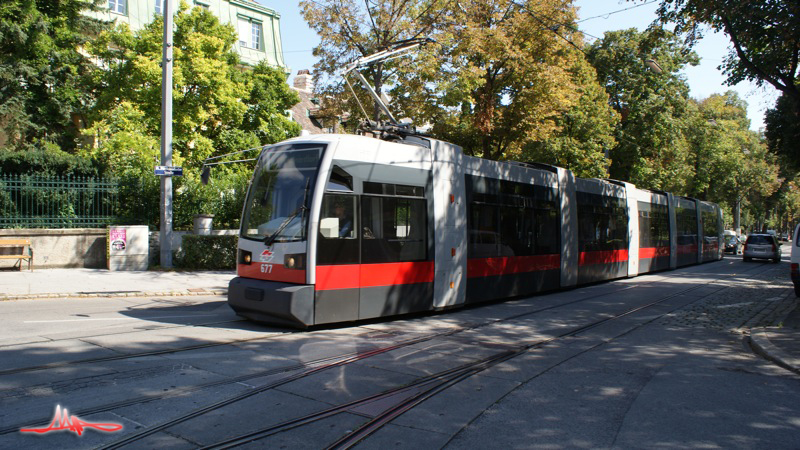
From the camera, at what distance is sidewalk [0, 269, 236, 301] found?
1191cm

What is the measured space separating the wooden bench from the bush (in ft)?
12.3

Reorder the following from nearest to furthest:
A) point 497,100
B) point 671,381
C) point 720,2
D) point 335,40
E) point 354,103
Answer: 1. point 671,381
2. point 720,2
3. point 335,40
4. point 354,103
5. point 497,100

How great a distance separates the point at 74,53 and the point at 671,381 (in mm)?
26273

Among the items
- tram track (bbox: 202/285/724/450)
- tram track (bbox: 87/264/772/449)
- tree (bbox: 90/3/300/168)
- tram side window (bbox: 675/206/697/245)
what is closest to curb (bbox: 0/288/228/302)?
tram track (bbox: 87/264/772/449)

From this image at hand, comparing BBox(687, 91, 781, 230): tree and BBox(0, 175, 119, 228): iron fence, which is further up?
BBox(687, 91, 781, 230): tree

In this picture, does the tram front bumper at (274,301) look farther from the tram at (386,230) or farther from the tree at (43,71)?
the tree at (43,71)

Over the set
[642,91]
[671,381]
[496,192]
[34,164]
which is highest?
[642,91]

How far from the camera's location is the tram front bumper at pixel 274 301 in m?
7.93

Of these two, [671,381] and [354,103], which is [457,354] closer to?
[671,381]

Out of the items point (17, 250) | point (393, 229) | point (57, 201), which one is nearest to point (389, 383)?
point (393, 229)

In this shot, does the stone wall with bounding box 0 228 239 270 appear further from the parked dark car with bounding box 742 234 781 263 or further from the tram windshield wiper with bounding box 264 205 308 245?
the parked dark car with bounding box 742 234 781 263

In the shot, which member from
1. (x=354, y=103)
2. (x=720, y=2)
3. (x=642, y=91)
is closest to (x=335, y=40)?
(x=354, y=103)

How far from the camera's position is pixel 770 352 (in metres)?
7.61

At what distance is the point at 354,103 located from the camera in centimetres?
2048
